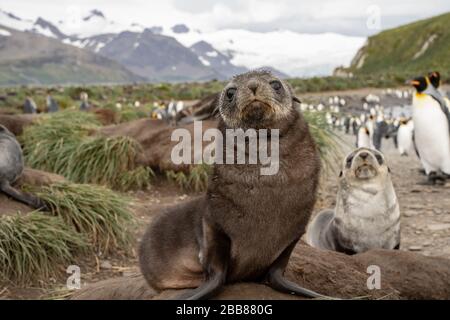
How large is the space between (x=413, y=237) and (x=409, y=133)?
12.3 m

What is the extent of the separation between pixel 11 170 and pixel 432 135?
306 inches

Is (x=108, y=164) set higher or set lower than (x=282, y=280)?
higher

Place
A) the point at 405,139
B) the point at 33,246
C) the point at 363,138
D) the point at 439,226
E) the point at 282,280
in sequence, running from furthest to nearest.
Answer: the point at 405,139 → the point at 363,138 → the point at 439,226 → the point at 33,246 → the point at 282,280

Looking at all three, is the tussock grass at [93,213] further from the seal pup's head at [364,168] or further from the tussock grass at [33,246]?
the seal pup's head at [364,168]

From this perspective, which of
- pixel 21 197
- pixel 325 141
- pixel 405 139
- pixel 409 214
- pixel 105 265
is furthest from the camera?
pixel 405 139

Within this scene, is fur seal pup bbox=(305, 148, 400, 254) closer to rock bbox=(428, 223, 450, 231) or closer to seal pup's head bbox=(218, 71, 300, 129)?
rock bbox=(428, 223, 450, 231)

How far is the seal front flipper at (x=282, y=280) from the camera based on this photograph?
3402mm

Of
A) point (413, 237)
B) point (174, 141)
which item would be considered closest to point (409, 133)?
point (174, 141)

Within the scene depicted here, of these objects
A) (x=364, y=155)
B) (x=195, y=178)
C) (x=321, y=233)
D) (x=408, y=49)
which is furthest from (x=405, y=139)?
(x=408, y=49)

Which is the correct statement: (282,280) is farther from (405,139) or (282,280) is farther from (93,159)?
(405,139)

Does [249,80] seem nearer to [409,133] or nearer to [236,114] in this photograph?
[236,114]

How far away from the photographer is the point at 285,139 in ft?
11.2

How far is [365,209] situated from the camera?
6.30m
